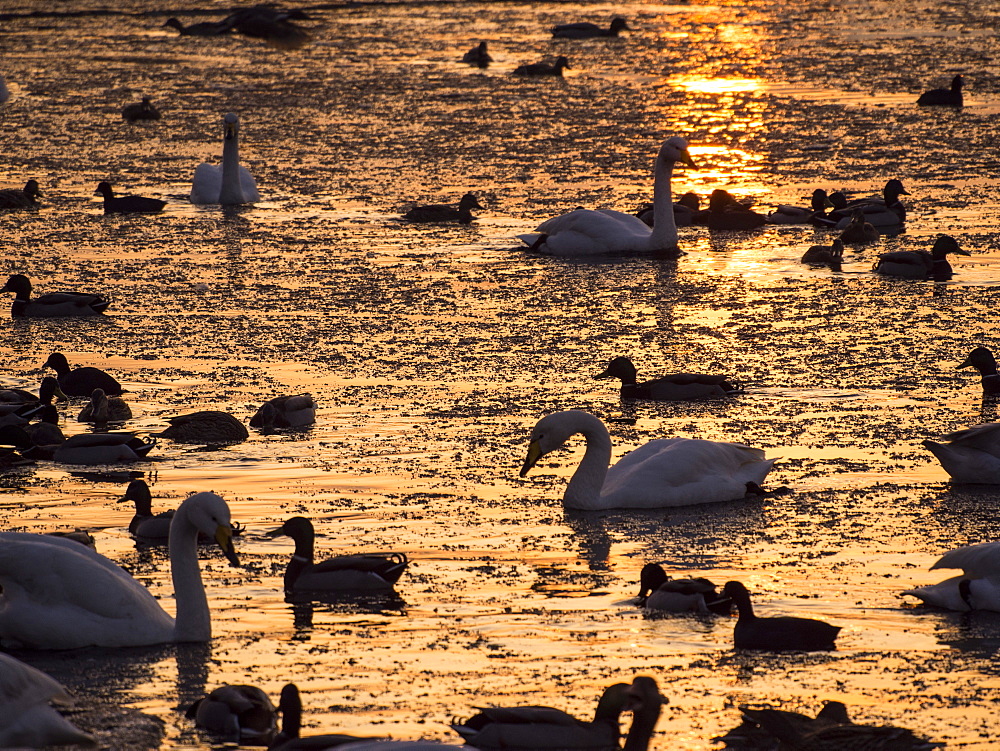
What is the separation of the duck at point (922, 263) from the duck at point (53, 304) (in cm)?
660

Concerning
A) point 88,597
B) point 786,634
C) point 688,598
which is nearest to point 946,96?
point 688,598

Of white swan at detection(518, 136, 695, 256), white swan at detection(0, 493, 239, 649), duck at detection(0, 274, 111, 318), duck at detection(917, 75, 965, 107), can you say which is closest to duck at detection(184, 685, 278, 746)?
white swan at detection(0, 493, 239, 649)

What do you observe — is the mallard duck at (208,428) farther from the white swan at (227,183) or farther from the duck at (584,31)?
the duck at (584,31)

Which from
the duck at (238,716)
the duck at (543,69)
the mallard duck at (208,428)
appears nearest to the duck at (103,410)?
the mallard duck at (208,428)

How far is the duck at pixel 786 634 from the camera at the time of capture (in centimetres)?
676

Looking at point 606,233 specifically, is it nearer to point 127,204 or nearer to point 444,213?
point 444,213

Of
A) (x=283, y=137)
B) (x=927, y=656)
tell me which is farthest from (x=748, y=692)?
(x=283, y=137)

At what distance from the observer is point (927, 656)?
22.3 ft

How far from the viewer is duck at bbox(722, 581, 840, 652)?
676cm

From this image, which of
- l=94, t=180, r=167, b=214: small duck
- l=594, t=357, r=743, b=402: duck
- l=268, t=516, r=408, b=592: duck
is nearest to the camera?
l=268, t=516, r=408, b=592: duck

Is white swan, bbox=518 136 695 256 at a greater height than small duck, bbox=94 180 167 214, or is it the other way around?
small duck, bbox=94 180 167 214

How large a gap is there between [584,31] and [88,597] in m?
30.8

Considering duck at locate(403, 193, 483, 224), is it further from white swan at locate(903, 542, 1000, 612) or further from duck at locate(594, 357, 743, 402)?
white swan at locate(903, 542, 1000, 612)

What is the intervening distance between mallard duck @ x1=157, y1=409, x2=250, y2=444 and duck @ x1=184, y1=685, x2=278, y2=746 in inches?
163
